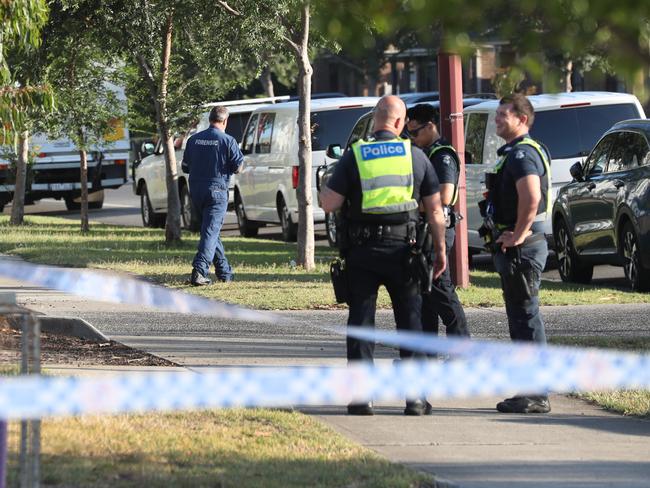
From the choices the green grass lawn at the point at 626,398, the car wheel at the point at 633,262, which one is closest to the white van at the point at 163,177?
the car wheel at the point at 633,262

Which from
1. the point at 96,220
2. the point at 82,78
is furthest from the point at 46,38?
the point at 96,220

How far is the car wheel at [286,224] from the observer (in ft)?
67.2

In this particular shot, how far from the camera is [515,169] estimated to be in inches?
319

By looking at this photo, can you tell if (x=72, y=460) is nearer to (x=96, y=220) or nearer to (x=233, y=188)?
(x=233, y=188)

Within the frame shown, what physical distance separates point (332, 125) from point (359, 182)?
11.7m

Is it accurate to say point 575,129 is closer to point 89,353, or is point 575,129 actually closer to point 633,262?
point 633,262

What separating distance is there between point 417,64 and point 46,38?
45742 millimetres

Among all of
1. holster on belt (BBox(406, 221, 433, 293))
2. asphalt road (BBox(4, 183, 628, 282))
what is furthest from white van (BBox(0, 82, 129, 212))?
holster on belt (BBox(406, 221, 433, 293))

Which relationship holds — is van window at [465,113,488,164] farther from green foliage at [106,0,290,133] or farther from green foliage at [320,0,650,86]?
green foliage at [320,0,650,86]

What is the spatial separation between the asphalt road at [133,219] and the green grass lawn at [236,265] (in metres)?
1.12

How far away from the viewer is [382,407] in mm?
8266

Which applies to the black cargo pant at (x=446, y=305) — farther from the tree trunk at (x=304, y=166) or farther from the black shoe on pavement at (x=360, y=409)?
the tree trunk at (x=304, y=166)

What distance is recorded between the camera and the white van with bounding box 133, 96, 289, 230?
2366 cm

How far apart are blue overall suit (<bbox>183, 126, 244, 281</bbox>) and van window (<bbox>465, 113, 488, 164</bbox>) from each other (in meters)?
3.14
